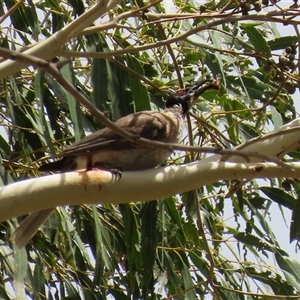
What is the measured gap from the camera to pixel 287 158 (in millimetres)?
3354

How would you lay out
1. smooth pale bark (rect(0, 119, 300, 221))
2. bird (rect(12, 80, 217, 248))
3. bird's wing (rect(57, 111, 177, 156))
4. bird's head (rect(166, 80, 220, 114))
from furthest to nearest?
bird's head (rect(166, 80, 220, 114)) → bird's wing (rect(57, 111, 177, 156)) → bird (rect(12, 80, 217, 248)) → smooth pale bark (rect(0, 119, 300, 221))

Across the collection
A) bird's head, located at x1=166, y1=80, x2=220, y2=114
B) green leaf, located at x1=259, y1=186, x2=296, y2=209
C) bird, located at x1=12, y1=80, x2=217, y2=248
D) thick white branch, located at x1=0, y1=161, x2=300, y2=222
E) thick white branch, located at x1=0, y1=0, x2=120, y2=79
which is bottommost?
thick white branch, located at x1=0, y1=161, x2=300, y2=222

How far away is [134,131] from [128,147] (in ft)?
0.56

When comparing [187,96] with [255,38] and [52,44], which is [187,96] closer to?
[255,38]

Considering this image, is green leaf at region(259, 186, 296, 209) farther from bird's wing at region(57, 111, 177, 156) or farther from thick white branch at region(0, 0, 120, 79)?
thick white branch at region(0, 0, 120, 79)

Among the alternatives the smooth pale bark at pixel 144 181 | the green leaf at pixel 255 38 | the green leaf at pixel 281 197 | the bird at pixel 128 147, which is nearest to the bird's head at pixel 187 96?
the bird at pixel 128 147

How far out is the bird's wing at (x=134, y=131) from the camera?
9.50ft

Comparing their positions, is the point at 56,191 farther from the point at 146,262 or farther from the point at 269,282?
the point at 269,282

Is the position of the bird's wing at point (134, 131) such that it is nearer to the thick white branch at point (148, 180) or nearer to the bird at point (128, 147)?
the bird at point (128, 147)

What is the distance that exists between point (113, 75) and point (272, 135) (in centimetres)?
95

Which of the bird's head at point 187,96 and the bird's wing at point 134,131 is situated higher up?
the bird's head at point 187,96

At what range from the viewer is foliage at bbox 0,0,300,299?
9.58 ft

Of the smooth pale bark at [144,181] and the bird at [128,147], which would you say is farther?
the bird at [128,147]

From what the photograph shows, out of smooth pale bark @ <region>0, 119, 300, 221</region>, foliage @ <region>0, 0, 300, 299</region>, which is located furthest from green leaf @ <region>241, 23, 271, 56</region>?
smooth pale bark @ <region>0, 119, 300, 221</region>
